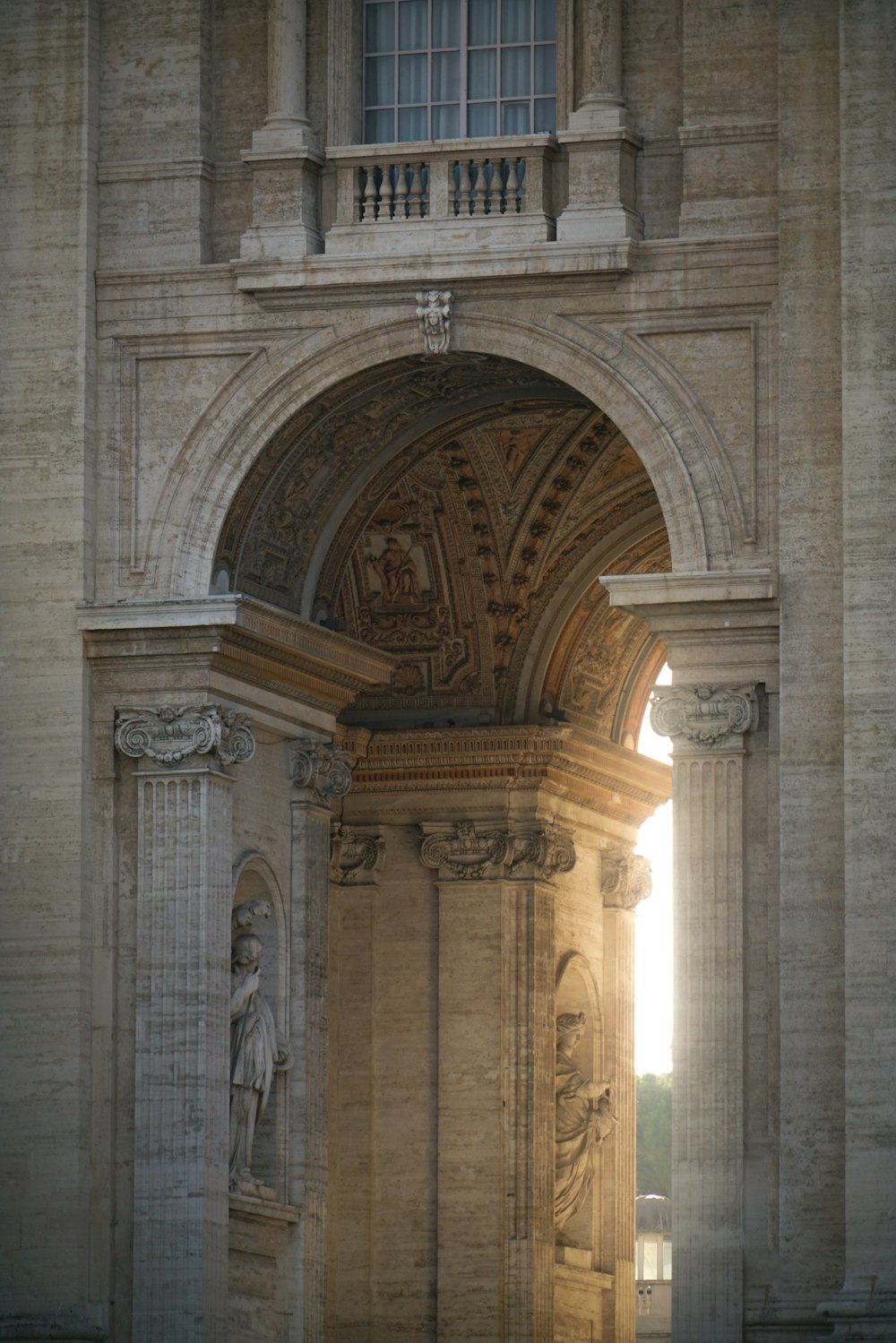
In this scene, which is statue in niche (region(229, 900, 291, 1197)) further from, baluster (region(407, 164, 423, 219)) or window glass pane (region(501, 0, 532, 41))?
window glass pane (region(501, 0, 532, 41))

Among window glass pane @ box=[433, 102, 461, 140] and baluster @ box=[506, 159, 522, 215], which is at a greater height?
→ window glass pane @ box=[433, 102, 461, 140]

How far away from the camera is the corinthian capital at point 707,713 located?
3594cm

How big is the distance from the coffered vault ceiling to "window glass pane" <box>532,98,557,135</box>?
8.49 feet

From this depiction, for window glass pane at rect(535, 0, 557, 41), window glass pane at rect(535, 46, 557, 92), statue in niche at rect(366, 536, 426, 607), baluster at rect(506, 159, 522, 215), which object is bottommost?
statue in niche at rect(366, 536, 426, 607)

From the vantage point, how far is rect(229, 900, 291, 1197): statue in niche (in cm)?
3756

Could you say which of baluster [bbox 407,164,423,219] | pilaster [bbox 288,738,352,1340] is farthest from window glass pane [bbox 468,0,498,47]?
pilaster [bbox 288,738,352,1340]

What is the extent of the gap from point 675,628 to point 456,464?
6.78 m

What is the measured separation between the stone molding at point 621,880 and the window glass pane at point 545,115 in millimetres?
10210

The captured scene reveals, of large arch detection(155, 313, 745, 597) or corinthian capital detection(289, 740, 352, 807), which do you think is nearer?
large arch detection(155, 313, 745, 597)

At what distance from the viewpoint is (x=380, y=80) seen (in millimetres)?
38156

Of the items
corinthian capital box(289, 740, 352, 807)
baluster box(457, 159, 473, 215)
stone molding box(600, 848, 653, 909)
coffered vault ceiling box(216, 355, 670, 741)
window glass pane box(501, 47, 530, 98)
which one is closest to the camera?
baluster box(457, 159, 473, 215)

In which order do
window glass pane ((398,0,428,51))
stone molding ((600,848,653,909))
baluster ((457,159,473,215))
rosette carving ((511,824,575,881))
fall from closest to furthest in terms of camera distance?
baluster ((457,159,473,215))
window glass pane ((398,0,428,51))
rosette carving ((511,824,575,881))
stone molding ((600,848,653,909))

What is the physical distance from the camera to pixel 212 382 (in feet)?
123

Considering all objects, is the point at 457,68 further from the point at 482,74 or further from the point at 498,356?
the point at 498,356
